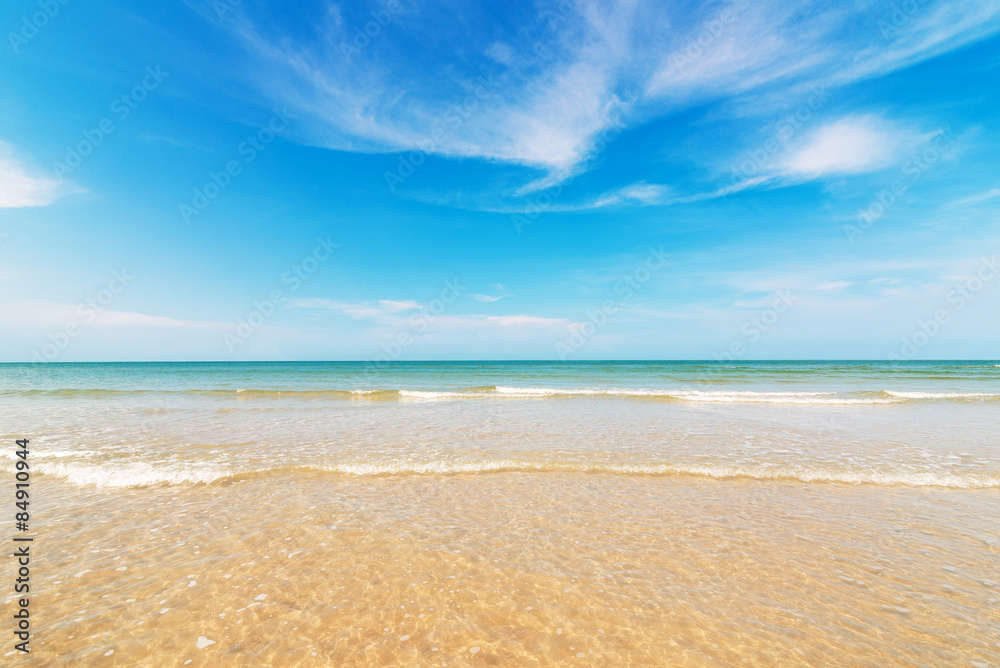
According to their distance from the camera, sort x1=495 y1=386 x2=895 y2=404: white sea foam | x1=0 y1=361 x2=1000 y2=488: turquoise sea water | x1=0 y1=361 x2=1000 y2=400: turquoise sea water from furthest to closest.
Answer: x1=0 y1=361 x2=1000 y2=400: turquoise sea water → x1=495 y1=386 x2=895 y2=404: white sea foam → x1=0 y1=361 x2=1000 y2=488: turquoise sea water

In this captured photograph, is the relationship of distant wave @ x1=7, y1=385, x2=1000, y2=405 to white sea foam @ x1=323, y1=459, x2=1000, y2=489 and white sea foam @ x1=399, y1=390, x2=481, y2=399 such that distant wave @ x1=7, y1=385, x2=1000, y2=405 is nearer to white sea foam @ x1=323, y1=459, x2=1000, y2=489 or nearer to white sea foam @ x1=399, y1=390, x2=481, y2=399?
white sea foam @ x1=399, y1=390, x2=481, y2=399

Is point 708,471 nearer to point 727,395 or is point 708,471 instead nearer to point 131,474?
point 131,474

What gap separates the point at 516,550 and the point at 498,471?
3686 millimetres

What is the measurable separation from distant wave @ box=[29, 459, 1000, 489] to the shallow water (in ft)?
0.20

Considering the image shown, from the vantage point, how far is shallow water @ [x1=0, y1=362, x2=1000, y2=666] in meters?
3.65

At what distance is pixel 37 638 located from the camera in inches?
148

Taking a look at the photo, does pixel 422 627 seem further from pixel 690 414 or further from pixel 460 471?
pixel 690 414

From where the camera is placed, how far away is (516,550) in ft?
17.4

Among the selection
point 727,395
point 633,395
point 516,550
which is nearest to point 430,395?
point 633,395

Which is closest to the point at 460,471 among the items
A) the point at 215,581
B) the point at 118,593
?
the point at 215,581

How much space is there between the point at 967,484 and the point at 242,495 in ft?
46.0

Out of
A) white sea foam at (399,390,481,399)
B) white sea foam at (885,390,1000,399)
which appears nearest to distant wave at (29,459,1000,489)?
white sea foam at (399,390,481,399)

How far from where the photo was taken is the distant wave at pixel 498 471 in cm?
824

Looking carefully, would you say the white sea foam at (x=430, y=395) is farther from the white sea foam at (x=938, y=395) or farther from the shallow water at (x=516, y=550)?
the white sea foam at (x=938, y=395)
